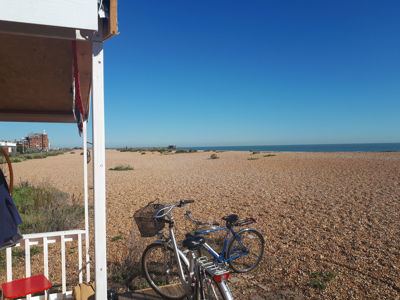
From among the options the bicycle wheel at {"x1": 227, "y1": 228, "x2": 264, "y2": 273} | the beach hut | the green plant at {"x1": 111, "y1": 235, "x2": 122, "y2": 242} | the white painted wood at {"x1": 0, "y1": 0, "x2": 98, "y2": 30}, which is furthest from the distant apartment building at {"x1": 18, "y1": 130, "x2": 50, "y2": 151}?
the bicycle wheel at {"x1": 227, "y1": 228, "x2": 264, "y2": 273}

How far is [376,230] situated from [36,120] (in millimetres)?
6769

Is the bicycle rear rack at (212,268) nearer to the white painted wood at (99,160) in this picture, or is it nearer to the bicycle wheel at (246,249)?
the white painted wood at (99,160)

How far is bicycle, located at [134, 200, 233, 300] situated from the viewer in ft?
7.75

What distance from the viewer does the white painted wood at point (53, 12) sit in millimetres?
1635

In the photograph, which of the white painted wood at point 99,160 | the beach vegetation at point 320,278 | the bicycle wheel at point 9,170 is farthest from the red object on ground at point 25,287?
the beach vegetation at point 320,278

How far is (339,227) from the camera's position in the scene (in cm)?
621

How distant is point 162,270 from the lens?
3.59m

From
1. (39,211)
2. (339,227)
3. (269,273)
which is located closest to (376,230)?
(339,227)

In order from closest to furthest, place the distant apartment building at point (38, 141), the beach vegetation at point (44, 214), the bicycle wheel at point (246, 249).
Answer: the bicycle wheel at point (246, 249), the distant apartment building at point (38, 141), the beach vegetation at point (44, 214)

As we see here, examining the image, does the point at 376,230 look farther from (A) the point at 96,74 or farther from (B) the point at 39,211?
(B) the point at 39,211

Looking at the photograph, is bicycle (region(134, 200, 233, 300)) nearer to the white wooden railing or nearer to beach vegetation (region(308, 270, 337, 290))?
the white wooden railing

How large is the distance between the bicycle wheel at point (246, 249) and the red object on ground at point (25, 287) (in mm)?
2417

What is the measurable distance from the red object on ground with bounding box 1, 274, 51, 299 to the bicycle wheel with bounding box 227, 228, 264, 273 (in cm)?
242

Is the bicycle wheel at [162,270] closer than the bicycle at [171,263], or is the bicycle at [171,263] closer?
the bicycle at [171,263]
